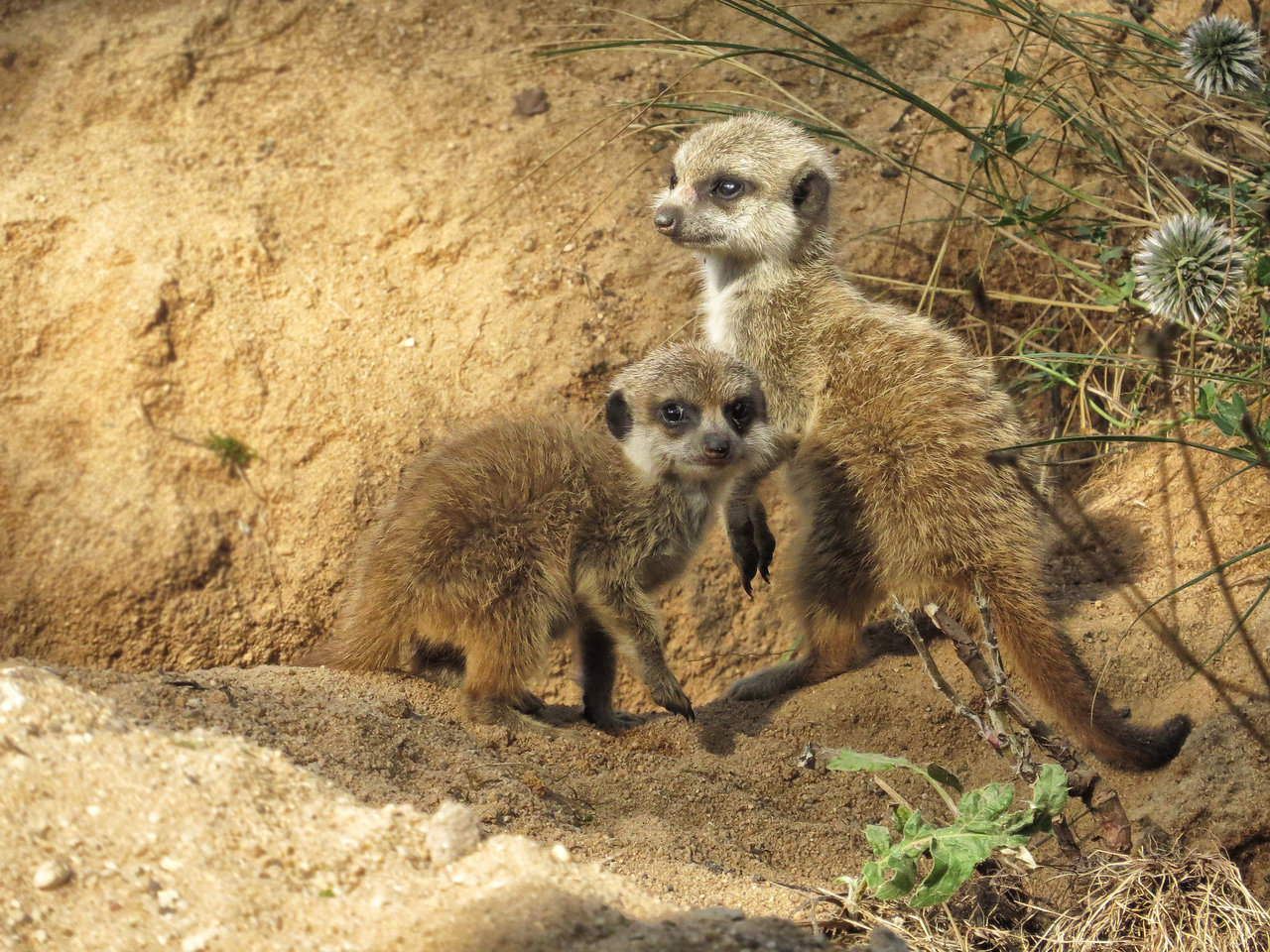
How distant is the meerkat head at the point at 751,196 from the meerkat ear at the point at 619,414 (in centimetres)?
66

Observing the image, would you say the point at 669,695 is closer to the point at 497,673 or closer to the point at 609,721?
the point at 609,721

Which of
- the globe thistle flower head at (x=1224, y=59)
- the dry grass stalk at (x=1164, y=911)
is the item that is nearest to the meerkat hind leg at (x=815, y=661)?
the dry grass stalk at (x=1164, y=911)

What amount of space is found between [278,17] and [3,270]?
1.65 metres

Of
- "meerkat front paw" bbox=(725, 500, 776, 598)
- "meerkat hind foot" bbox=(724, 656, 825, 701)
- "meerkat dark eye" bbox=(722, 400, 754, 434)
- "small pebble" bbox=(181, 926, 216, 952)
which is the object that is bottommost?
"meerkat hind foot" bbox=(724, 656, 825, 701)

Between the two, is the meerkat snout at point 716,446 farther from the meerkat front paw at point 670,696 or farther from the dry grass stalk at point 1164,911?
the dry grass stalk at point 1164,911

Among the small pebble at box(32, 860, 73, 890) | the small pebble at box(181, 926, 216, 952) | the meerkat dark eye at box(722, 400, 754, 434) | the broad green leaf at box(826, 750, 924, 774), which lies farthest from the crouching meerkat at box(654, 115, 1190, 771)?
the small pebble at box(32, 860, 73, 890)

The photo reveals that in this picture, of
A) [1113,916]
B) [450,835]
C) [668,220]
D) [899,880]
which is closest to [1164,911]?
[1113,916]

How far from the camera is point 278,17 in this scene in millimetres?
4906

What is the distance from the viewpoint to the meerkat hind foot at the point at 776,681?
3732 mm

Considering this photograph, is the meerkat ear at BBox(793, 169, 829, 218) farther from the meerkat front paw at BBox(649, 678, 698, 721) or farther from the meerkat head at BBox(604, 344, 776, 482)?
the meerkat front paw at BBox(649, 678, 698, 721)

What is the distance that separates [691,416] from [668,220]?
29.3 inches

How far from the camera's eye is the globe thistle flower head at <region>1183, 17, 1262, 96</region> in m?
3.07

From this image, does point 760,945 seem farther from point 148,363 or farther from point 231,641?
point 148,363

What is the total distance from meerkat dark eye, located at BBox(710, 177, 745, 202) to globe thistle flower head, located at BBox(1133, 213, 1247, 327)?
1439 millimetres
